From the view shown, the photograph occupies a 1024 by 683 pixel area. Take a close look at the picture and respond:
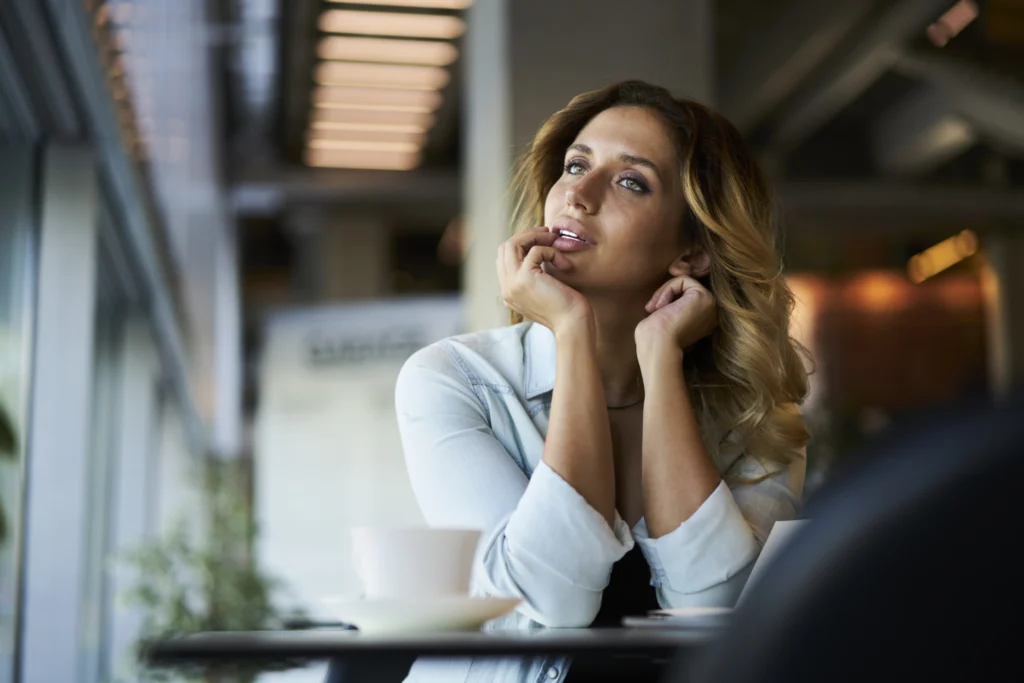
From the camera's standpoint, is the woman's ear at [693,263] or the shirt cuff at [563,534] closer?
the shirt cuff at [563,534]

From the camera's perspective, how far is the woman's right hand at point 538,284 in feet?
4.93

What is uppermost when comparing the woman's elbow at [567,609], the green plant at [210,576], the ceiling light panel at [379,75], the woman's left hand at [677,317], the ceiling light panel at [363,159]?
the ceiling light panel at [379,75]

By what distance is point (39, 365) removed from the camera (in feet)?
11.8

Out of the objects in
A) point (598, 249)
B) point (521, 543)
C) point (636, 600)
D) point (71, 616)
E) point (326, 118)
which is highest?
point (326, 118)

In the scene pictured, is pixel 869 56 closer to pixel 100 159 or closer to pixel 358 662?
pixel 100 159

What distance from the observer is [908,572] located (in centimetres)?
44

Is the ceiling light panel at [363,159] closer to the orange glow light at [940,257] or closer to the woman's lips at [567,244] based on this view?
the orange glow light at [940,257]

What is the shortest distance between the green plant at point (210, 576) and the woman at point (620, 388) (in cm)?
385

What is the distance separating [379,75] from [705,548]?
21.4 ft

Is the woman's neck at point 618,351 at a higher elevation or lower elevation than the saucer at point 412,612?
higher

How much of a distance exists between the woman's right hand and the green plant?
3.95 meters

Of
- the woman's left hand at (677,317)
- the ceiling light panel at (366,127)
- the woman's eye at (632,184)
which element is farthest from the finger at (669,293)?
the ceiling light panel at (366,127)

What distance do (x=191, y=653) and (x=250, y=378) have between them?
13.7m

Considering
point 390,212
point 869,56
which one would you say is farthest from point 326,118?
point 869,56
